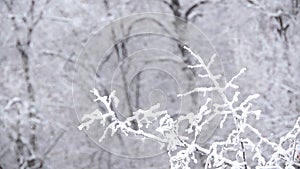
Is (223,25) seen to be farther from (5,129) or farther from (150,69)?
(5,129)

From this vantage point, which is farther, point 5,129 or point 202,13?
point 5,129

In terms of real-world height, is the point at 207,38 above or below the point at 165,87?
above

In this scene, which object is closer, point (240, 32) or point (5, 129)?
point (240, 32)

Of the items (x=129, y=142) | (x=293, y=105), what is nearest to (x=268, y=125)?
(x=293, y=105)

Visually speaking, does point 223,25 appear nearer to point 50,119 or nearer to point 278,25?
point 278,25

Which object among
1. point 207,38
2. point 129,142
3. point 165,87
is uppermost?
point 207,38

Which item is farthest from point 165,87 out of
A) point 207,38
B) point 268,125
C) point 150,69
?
point 268,125
